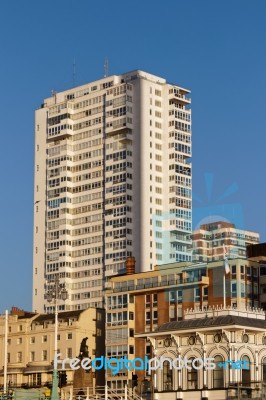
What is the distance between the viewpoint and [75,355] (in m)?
146

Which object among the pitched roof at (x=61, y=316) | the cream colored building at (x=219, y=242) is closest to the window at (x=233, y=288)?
the cream colored building at (x=219, y=242)

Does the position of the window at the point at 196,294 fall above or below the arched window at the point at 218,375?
above

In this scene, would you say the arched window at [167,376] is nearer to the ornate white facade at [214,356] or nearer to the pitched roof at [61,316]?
the ornate white facade at [214,356]

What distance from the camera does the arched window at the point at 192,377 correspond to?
89.8 m

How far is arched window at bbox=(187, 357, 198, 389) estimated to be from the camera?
295 feet

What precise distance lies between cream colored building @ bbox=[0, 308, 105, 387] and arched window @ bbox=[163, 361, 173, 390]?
5160 cm

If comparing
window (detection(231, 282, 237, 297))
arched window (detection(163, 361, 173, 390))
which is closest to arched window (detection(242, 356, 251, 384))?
arched window (detection(163, 361, 173, 390))

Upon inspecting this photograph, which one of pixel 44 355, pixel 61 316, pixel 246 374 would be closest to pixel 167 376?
pixel 246 374

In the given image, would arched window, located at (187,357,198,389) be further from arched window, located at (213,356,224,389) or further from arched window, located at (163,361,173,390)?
arched window, located at (163,361,173,390)

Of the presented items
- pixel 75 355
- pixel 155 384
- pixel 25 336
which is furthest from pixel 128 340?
pixel 155 384

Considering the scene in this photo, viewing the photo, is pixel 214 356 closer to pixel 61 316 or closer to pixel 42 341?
pixel 42 341

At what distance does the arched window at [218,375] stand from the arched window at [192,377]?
2.30 m

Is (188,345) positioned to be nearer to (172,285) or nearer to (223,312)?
(223,312)

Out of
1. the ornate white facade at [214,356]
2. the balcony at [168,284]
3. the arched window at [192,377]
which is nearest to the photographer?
the ornate white facade at [214,356]
